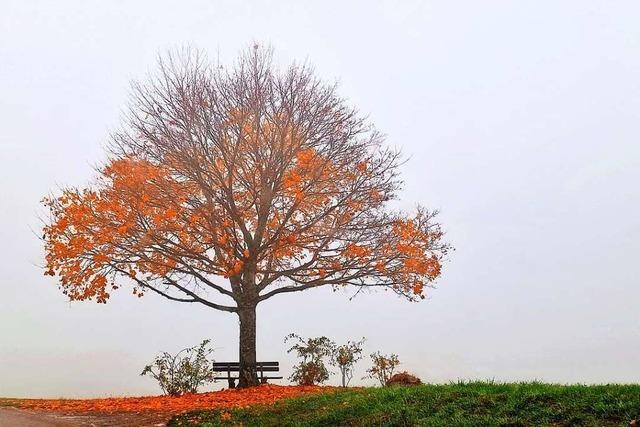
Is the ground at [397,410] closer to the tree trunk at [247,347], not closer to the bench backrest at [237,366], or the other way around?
the tree trunk at [247,347]

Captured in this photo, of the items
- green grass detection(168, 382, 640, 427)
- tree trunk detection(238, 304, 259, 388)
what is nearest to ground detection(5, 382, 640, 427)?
green grass detection(168, 382, 640, 427)

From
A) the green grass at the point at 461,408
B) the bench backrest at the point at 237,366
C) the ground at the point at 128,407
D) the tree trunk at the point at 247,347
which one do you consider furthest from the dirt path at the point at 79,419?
the bench backrest at the point at 237,366

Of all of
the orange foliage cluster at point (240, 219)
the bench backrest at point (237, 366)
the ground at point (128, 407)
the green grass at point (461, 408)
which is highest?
the orange foliage cluster at point (240, 219)

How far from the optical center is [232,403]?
17969mm

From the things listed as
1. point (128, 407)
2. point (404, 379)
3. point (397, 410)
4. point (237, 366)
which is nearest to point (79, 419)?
point (128, 407)

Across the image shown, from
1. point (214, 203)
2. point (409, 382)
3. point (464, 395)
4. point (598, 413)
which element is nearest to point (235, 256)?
point (214, 203)

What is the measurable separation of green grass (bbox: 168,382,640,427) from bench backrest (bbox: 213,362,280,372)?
26.6 ft

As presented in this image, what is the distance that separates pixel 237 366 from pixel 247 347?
143 cm

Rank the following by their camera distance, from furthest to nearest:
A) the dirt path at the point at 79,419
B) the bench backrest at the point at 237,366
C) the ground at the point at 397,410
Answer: the bench backrest at the point at 237,366
the dirt path at the point at 79,419
the ground at the point at 397,410

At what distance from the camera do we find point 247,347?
2320 cm

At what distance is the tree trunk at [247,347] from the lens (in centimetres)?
2291

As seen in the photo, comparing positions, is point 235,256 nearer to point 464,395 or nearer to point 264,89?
point 264,89

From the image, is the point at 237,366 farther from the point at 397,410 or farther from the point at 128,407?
the point at 397,410

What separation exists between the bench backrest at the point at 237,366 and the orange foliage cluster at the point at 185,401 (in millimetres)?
1435
